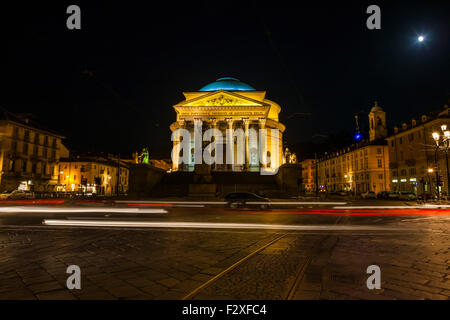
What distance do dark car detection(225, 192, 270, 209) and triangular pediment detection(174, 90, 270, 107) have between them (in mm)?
39429

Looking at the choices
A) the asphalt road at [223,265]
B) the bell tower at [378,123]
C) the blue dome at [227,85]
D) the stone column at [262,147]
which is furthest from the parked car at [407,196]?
the blue dome at [227,85]

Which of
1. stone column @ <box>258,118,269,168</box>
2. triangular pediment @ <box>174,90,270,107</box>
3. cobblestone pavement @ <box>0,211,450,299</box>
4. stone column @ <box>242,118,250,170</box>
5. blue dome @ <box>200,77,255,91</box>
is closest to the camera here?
cobblestone pavement @ <box>0,211,450,299</box>

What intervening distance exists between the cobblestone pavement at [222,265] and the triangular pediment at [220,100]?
5091 centimetres

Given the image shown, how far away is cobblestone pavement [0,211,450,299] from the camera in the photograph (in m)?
3.74

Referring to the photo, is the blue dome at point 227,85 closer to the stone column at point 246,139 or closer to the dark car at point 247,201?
the stone column at point 246,139

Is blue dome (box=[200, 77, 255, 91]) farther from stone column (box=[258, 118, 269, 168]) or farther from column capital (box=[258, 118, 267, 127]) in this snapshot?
stone column (box=[258, 118, 269, 168])

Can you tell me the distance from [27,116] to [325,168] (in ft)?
261

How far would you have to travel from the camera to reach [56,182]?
5728cm

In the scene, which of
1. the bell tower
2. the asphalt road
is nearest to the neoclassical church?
the bell tower

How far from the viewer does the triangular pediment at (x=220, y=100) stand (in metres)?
57.5

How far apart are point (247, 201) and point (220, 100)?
41027 millimetres
